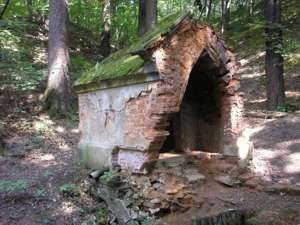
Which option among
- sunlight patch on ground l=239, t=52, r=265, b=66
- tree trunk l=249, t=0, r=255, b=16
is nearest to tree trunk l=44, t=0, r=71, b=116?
sunlight patch on ground l=239, t=52, r=265, b=66

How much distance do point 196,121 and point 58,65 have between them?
18.9 ft

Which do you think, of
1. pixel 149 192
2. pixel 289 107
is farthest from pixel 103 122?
pixel 289 107

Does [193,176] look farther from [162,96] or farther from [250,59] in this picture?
[250,59]

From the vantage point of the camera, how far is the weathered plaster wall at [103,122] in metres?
8.25

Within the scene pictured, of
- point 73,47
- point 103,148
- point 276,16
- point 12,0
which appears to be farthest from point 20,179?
point 73,47

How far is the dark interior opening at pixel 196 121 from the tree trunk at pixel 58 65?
476 centimetres

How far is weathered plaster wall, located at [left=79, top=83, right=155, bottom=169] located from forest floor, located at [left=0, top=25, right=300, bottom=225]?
1.91ft

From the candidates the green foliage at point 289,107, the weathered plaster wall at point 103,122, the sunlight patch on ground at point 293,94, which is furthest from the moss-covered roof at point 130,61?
the sunlight patch on ground at point 293,94

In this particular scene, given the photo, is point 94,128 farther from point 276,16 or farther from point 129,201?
point 276,16

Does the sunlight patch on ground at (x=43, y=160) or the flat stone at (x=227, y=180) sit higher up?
the sunlight patch on ground at (x=43, y=160)

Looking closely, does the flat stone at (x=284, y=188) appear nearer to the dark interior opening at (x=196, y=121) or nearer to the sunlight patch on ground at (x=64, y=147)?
the dark interior opening at (x=196, y=121)

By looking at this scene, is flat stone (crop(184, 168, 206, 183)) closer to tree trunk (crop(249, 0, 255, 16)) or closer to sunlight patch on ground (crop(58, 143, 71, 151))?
sunlight patch on ground (crop(58, 143, 71, 151))

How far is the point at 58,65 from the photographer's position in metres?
13.4

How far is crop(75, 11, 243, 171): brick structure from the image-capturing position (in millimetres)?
7422
